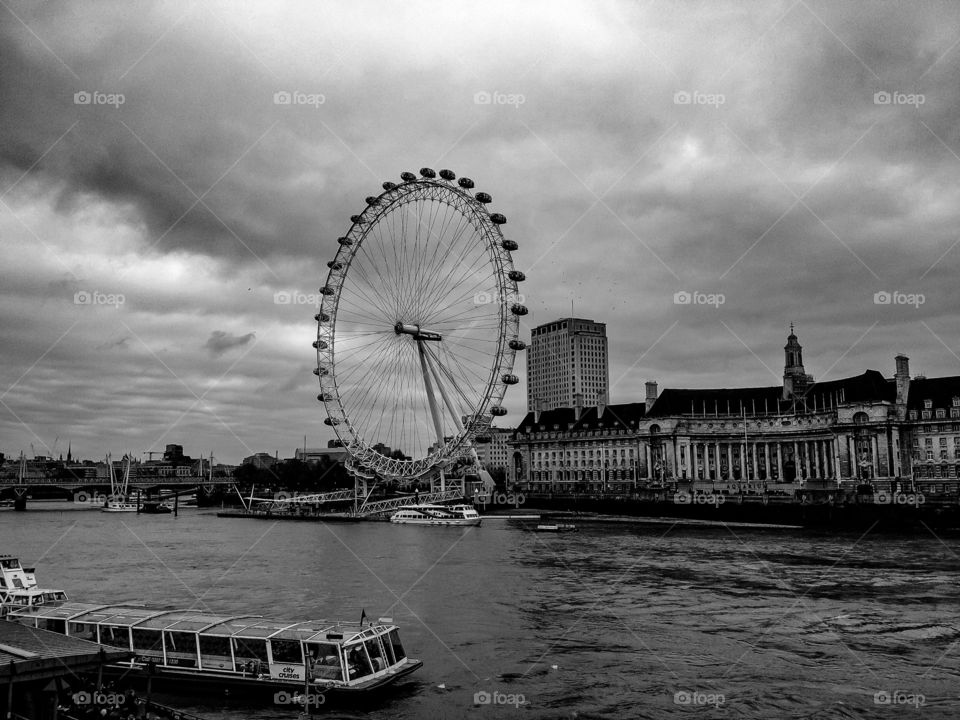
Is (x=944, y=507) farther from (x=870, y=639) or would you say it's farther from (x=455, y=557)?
(x=870, y=639)

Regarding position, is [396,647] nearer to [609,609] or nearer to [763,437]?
[609,609]

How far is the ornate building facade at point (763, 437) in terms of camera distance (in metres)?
115

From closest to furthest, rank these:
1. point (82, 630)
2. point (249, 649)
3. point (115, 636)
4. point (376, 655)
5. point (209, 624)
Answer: point (376, 655) < point (249, 649) < point (209, 624) < point (115, 636) < point (82, 630)

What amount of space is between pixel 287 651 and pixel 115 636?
633 centimetres

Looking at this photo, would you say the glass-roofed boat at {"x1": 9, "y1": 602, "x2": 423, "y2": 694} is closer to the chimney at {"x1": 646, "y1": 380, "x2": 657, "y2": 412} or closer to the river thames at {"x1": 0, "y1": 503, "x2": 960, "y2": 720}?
the river thames at {"x1": 0, "y1": 503, "x2": 960, "y2": 720}

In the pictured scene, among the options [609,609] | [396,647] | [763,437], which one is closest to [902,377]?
[763,437]

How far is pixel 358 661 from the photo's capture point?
24.8 metres

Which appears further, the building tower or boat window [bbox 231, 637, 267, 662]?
the building tower

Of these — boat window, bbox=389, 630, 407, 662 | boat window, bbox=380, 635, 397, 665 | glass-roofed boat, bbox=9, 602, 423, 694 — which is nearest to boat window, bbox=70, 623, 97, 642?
glass-roofed boat, bbox=9, 602, 423, 694

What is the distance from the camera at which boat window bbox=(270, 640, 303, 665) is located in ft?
81.5

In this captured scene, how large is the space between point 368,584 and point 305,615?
1100cm

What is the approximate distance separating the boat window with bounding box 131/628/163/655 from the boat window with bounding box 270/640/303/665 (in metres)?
4.03

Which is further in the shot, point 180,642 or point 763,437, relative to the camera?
point 763,437

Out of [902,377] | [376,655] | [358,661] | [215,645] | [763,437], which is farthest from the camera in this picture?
[763,437]
